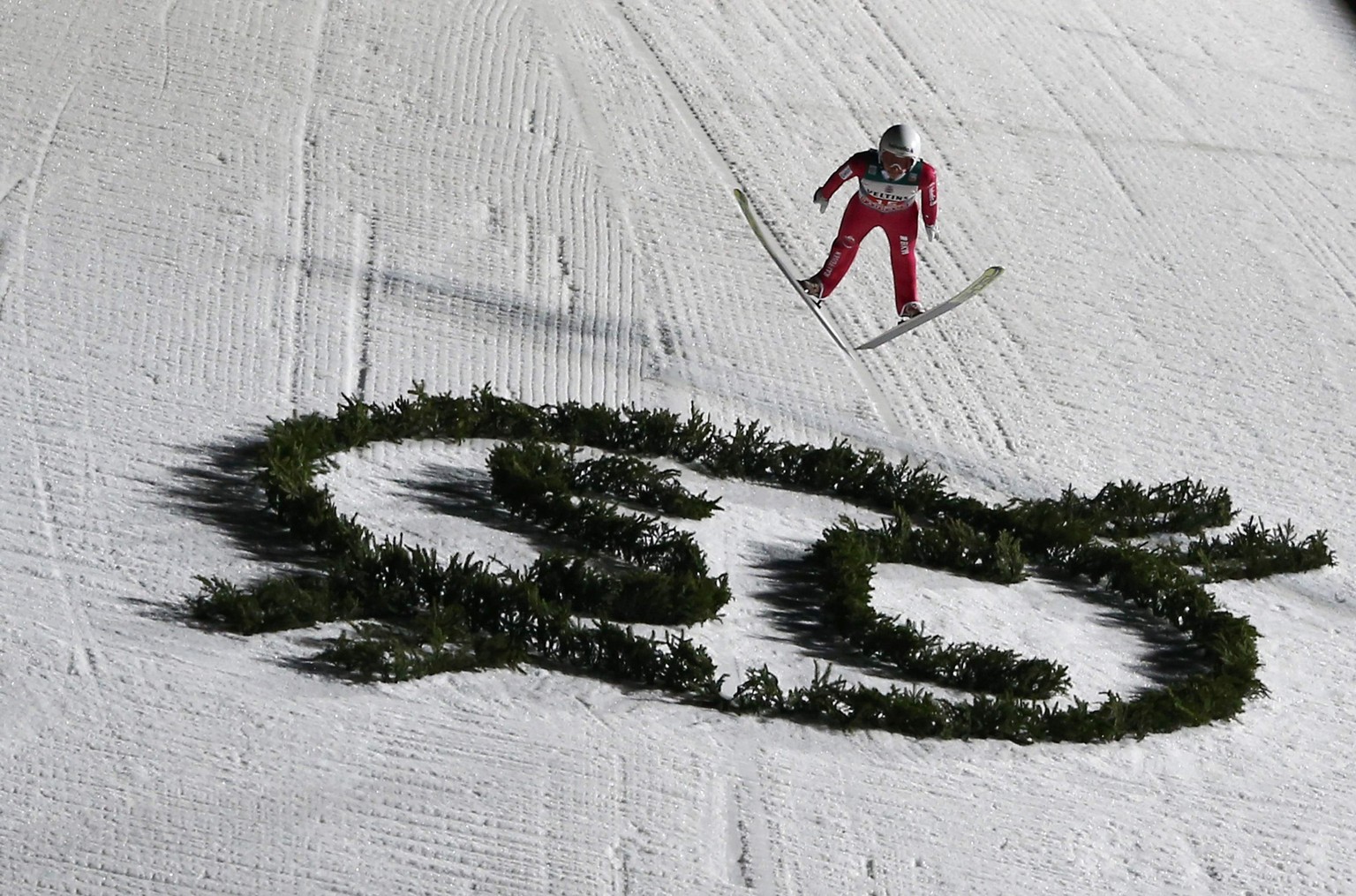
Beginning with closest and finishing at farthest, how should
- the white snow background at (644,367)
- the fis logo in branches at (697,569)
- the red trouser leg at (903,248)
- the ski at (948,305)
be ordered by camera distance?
the white snow background at (644,367) < the fis logo in branches at (697,569) < the red trouser leg at (903,248) < the ski at (948,305)

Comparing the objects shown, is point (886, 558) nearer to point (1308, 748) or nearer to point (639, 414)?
point (639, 414)

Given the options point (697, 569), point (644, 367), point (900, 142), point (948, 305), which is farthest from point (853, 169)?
point (697, 569)

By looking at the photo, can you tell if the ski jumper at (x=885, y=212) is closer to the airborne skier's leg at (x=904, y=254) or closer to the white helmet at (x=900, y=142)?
the airborne skier's leg at (x=904, y=254)

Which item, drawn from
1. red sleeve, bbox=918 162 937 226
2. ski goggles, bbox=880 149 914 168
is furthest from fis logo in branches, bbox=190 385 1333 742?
ski goggles, bbox=880 149 914 168

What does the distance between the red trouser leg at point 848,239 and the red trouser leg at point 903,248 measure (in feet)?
0.19

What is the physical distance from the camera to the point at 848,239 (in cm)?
788

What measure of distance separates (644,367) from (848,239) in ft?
4.50

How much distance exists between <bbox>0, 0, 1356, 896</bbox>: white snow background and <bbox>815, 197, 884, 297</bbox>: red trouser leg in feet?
2.67

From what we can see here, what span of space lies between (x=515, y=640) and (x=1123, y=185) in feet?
21.5

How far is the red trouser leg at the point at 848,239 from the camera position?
25.3 ft

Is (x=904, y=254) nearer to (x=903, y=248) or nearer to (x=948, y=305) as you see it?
(x=903, y=248)

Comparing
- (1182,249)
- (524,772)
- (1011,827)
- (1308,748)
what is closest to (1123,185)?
(1182,249)

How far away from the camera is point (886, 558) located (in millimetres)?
7297

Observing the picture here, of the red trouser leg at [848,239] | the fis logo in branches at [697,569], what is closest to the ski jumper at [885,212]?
the red trouser leg at [848,239]
